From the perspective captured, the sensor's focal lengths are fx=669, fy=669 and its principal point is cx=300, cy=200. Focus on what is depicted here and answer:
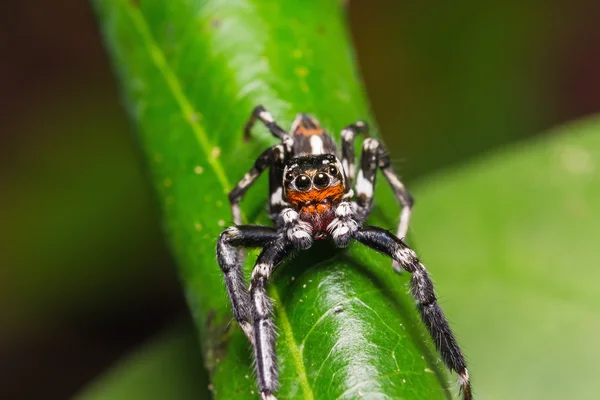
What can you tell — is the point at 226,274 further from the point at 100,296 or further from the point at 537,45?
the point at 537,45

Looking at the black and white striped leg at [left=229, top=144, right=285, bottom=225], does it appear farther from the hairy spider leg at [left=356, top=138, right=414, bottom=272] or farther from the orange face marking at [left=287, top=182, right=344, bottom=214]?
the hairy spider leg at [left=356, top=138, right=414, bottom=272]

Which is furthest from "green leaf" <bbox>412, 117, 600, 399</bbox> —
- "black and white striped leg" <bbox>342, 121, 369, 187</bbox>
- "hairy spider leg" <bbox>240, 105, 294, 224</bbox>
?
"hairy spider leg" <bbox>240, 105, 294, 224</bbox>

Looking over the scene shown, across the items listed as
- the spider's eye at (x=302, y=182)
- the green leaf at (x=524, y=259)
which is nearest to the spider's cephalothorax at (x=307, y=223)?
the spider's eye at (x=302, y=182)

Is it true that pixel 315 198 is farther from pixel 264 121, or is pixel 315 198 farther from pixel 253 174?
pixel 264 121

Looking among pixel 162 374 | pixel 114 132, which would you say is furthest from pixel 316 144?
pixel 114 132

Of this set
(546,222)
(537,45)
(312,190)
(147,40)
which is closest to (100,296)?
(147,40)

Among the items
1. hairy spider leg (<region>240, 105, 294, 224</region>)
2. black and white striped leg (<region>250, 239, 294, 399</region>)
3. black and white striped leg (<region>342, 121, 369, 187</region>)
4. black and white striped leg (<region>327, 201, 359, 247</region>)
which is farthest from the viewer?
black and white striped leg (<region>342, 121, 369, 187</region>)

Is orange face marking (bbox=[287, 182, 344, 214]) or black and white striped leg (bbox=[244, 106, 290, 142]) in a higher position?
black and white striped leg (bbox=[244, 106, 290, 142])
